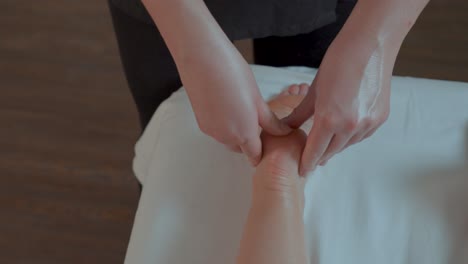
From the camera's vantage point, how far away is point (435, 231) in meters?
0.91

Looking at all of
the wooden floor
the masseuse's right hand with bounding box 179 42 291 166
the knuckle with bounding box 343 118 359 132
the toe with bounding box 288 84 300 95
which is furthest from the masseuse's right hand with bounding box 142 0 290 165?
the wooden floor

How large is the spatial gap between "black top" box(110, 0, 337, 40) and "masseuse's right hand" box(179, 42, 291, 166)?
0.20 meters

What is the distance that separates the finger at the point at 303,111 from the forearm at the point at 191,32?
124 millimetres

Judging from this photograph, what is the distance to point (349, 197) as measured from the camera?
3.12ft

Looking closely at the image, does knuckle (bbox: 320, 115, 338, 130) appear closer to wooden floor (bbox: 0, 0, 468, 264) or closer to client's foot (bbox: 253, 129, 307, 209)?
client's foot (bbox: 253, 129, 307, 209)

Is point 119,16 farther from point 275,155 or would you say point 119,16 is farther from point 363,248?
point 363,248

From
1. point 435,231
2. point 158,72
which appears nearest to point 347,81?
point 435,231

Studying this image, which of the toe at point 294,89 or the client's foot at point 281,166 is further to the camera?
the toe at point 294,89

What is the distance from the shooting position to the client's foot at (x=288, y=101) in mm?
1014

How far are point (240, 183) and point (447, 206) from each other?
11.5 inches

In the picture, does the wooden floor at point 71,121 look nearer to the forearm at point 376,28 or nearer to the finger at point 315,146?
the finger at point 315,146

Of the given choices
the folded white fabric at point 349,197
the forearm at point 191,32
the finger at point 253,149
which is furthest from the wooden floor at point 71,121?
the forearm at point 191,32

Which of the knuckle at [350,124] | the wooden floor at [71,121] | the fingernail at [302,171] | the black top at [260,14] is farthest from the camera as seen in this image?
the wooden floor at [71,121]

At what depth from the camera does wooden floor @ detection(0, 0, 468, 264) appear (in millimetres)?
1586
